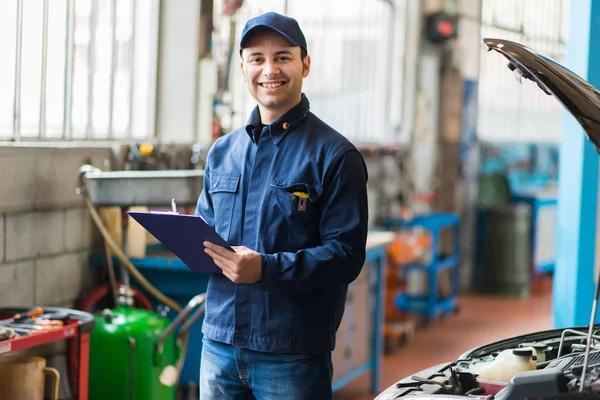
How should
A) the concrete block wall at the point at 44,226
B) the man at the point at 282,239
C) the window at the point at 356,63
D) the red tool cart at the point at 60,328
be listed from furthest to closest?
1. the window at the point at 356,63
2. the concrete block wall at the point at 44,226
3. the red tool cart at the point at 60,328
4. the man at the point at 282,239

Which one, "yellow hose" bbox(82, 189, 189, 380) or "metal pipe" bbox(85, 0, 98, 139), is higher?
"metal pipe" bbox(85, 0, 98, 139)

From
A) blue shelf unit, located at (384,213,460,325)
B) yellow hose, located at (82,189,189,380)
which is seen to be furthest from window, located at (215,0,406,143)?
yellow hose, located at (82,189,189,380)

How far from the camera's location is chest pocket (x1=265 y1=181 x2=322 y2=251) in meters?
2.20

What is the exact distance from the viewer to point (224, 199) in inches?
91.1

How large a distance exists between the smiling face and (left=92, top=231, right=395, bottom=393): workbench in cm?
192

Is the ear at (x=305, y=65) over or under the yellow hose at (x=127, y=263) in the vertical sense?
over

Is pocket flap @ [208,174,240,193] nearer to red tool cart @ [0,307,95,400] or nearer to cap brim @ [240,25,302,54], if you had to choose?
cap brim @ [240,25,302,54]

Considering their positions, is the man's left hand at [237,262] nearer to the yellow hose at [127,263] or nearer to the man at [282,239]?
the man at [282,239]

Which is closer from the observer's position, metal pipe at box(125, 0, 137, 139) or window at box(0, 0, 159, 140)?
window at box(0, 0, 159, 140)

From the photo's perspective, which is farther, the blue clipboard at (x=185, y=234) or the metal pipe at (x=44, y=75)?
the metal pipe at (x=44, y=75)

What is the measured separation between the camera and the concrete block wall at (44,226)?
3.60 meters

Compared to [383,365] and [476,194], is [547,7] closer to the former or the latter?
[476,194]

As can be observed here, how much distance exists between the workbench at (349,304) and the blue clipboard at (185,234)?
6.10 ft

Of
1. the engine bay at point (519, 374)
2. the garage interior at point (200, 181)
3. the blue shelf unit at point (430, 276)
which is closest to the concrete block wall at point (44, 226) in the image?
the garage interior at point (200, 181)
